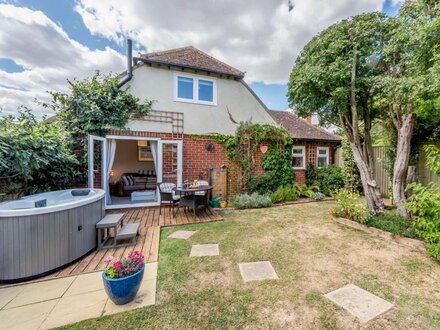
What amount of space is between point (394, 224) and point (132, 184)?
10.1 m

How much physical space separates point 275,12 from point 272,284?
27.6ft

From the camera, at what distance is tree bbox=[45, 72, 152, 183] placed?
6.20 metres

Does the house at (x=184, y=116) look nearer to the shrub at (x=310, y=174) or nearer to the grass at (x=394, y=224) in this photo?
the shrub at (x=310, y=174)

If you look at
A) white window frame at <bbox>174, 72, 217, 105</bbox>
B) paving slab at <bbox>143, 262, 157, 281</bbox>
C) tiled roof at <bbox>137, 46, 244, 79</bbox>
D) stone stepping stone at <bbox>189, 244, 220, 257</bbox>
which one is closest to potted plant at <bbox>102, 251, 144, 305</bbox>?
paving slab at <bbox>143, 262, 157, 281</bbox>

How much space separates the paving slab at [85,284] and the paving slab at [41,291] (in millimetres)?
81

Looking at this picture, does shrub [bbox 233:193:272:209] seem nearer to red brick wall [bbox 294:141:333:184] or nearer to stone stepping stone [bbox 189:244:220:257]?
red brick wall [bbox 294:141:333:184]

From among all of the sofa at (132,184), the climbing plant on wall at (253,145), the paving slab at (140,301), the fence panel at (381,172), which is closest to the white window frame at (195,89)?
the climbing plant on wall at (253,145)

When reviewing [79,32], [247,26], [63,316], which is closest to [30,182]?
[63,316]

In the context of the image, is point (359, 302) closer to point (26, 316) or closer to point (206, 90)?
point (26, 316)

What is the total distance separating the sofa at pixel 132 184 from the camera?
9141 mm

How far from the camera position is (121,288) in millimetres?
2232

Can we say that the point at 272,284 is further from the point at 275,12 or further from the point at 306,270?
the point at 275,12

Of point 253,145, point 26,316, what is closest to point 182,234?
point 26,316

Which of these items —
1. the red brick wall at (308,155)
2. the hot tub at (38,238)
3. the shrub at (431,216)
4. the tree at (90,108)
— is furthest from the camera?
the red brick wall at (308,155)
